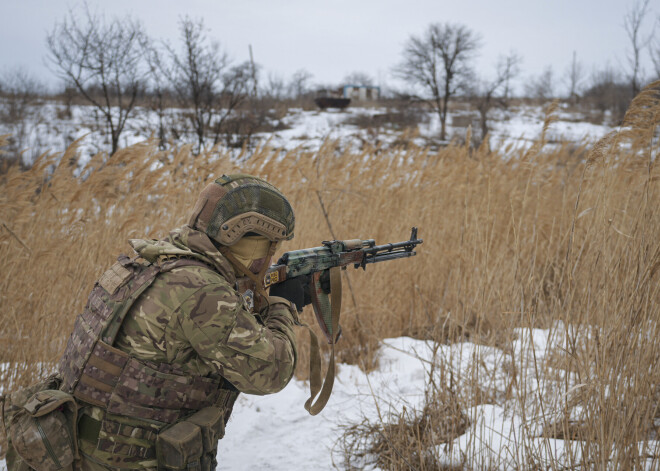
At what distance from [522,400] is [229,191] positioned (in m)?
1.27

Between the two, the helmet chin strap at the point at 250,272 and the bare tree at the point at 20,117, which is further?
the bare tree at the point at 20,117

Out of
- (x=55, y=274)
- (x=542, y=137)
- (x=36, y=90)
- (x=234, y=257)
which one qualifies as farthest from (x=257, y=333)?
(x=36, y=90)

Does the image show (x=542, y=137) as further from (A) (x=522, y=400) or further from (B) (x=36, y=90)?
(B) (x=36, y=90)

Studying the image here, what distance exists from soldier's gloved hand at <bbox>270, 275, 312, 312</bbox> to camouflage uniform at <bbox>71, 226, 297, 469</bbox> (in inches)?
14.7

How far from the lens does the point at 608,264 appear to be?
5.41ft

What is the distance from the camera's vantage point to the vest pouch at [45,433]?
4.52 feet

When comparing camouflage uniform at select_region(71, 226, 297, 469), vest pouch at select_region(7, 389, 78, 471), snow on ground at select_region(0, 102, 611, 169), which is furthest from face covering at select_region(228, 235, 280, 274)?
snow on ground at select_region(0, 102, 611, 169)

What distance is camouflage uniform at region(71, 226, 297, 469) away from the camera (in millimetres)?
1398

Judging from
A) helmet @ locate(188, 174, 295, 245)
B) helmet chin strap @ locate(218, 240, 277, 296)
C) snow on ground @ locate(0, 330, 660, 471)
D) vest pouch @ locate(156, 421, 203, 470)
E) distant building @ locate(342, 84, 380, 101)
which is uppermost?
distant building @ locate(342, 84, 380, 101)

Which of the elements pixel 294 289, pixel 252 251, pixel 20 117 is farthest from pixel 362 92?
pixel 252 251

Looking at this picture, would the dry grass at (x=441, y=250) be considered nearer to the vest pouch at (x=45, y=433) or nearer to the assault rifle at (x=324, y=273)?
the assault rifle at (x=324, y=273)

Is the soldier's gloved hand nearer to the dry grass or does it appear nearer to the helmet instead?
the helmet

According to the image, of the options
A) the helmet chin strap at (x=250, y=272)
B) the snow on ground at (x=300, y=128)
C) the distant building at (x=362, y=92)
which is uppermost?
the distant building at (x=362, y=92)

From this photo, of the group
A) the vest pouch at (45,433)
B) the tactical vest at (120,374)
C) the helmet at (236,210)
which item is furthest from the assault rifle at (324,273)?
the vest pouch at (45,433)
